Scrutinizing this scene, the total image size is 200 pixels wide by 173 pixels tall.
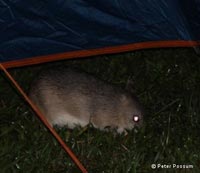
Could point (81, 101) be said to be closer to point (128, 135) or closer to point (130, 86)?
point (128, 135)

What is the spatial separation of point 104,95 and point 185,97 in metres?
0.98

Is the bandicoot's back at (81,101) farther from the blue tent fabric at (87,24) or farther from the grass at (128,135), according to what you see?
the blue tent fabric at (87,24)

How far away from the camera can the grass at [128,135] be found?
5121 millimetres

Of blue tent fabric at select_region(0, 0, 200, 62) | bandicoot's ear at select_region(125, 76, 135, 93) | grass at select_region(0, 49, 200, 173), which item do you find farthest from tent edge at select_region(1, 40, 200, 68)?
bandicoot's ear at select_region(125, 76, 135, 93)

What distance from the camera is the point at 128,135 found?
559cm

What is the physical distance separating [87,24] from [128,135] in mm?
1144

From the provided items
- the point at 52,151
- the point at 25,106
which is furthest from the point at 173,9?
the point at 25,106

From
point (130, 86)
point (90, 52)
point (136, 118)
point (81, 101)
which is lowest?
point (130, 86)

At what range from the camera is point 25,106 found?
612 centimetres

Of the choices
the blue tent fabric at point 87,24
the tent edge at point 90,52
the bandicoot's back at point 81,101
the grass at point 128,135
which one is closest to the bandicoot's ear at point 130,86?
the grass at point 128,135


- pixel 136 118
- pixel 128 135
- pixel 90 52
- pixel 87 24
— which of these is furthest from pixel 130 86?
pixel 87 24

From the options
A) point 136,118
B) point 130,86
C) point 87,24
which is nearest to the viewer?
point 87,24

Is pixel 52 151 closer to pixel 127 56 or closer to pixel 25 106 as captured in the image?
pixel 25 106

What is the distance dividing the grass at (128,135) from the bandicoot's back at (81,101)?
0.14 m
